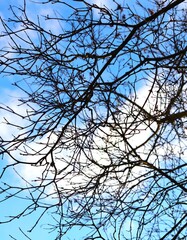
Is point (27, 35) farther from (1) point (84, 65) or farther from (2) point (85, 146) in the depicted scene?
(2) point (85, 146)

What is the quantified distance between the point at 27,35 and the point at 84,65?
594 millimetres

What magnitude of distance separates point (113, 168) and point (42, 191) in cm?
90

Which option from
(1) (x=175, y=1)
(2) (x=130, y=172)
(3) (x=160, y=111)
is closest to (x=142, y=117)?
(3) (x=160, y=111)

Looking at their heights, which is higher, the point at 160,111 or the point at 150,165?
the point at 160,111

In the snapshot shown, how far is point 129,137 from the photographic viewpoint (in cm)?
422

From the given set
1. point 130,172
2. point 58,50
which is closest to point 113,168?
point 130,172

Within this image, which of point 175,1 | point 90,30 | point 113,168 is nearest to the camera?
point 175,1

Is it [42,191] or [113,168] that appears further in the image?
[113,168]

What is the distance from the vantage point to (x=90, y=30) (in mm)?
3967

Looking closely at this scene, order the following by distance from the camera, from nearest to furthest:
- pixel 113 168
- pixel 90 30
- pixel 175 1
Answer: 1. pixel 175 1
2. pixel 90 30
3. pixel 113 168

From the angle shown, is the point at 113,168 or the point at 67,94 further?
the point at 113,168

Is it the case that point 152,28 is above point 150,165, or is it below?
above

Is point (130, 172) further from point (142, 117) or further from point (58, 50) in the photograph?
point (58, 50)

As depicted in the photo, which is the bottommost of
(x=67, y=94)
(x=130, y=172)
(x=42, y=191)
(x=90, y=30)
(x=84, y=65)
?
(x=42, y=191)
